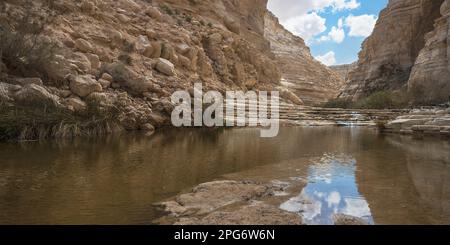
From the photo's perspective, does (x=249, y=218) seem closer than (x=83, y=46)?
Yes

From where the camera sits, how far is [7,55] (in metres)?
12.4

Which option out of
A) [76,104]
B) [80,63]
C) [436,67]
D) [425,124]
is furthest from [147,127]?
[436,67]

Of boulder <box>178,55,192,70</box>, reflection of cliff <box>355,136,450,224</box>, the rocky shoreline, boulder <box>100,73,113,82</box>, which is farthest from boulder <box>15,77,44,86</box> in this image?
boulder <box>178,55,192,70</box>

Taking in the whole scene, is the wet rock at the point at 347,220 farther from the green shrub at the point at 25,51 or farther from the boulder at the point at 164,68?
the boulder at the point at 164,68

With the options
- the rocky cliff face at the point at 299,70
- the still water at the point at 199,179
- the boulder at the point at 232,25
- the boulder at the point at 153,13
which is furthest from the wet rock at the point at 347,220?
the rocky cliff face at the point at 299,70

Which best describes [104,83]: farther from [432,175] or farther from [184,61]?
[432,175]

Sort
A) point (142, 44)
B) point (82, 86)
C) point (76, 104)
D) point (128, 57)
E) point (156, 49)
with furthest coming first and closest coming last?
point (156, 49)
point (142, 44)
point (128, 57)
point (82, 86)
point (76, 104)

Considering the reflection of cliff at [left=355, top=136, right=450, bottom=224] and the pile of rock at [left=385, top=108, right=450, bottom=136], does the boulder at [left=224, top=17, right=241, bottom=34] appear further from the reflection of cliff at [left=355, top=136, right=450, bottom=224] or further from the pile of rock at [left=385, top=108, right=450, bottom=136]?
the reflection of cliff at [left=355, top=136, right=450, bottom=224]
